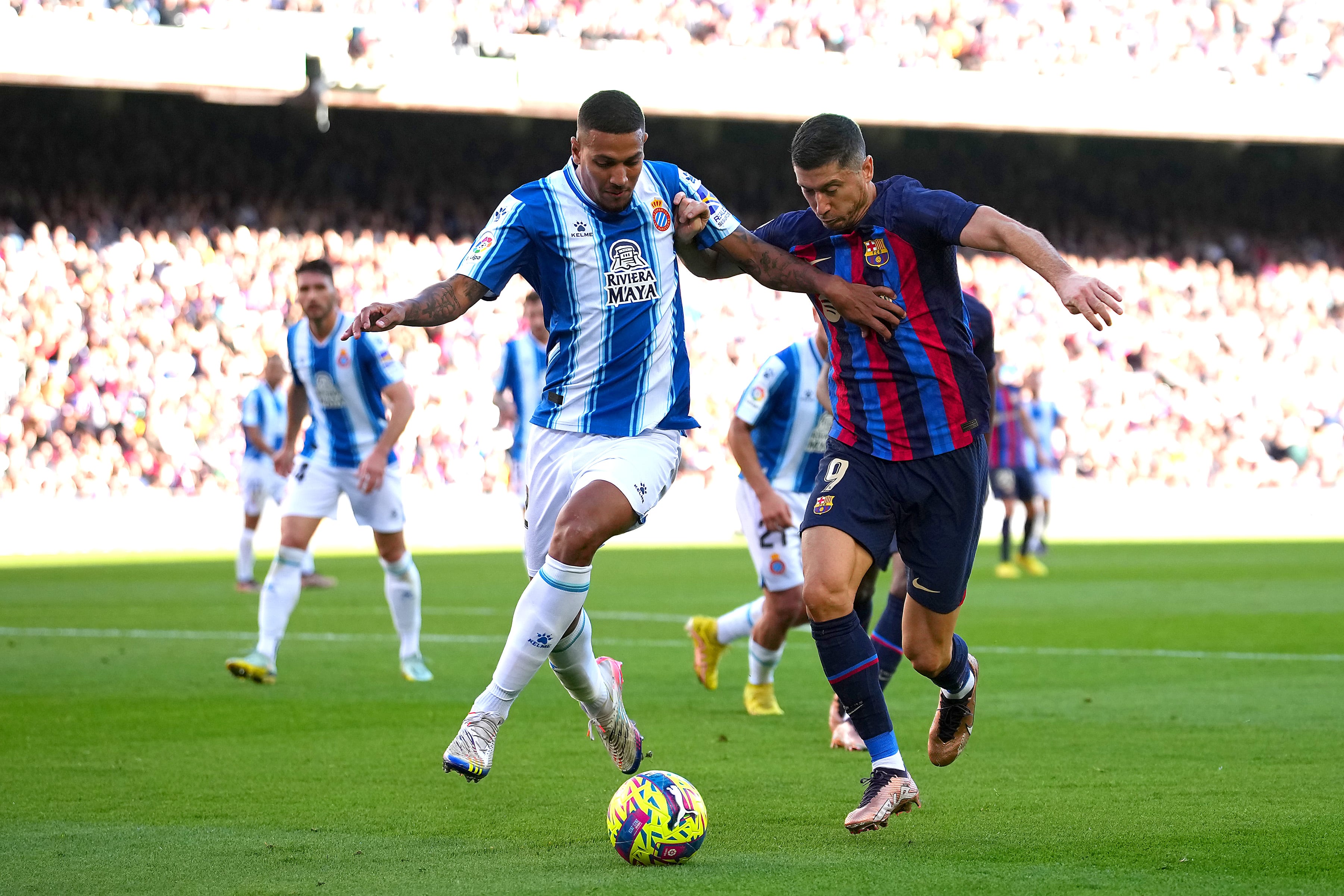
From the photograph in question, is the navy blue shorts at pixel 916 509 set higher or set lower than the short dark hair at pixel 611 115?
lower

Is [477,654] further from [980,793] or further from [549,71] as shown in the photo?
[549,71]

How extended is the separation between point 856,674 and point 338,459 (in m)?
5.05

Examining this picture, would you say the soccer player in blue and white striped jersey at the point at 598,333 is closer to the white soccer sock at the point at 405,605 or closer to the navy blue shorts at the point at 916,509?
the navy blue shorts at the point at 916,509

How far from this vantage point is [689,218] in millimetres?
5469

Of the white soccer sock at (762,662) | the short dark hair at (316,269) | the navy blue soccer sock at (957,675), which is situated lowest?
the white soccer sock at (762,662)

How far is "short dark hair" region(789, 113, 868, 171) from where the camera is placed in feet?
16.4

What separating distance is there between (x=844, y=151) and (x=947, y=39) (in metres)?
25.3

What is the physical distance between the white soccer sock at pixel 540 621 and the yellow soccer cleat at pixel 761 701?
2.76m

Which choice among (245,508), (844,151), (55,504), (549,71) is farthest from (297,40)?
(844,151)

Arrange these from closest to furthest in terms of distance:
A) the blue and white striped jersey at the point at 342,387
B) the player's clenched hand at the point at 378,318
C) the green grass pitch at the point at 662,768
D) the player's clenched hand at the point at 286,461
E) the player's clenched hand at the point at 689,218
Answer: the green grass pitch at the point at 662,768 → the player's clenched hand at the point at 378,318 → the player's clenched hand at the point at 689,218 → the blue and white striped jersey at the point at 342,387 → the player's clenched hand at the point at 286,461

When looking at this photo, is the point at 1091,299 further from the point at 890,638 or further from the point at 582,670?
the point at 890,638

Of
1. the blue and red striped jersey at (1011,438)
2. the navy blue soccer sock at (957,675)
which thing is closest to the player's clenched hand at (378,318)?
the navy blue soccer sock at (957,675)

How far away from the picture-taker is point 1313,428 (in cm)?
2933

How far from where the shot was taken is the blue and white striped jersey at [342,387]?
9086mm
